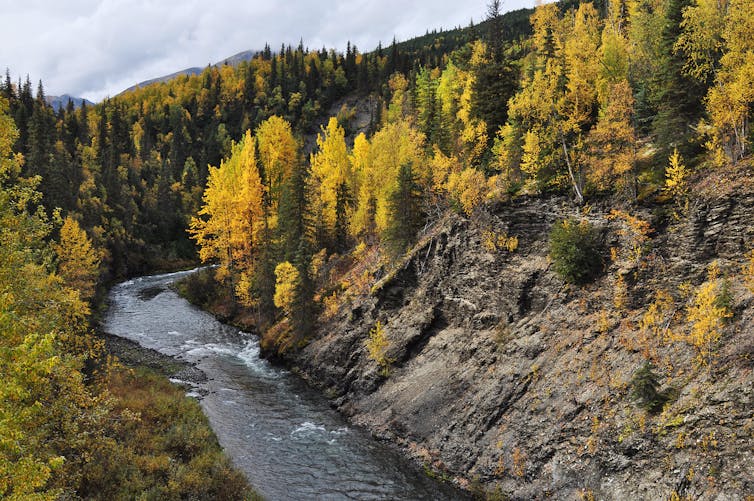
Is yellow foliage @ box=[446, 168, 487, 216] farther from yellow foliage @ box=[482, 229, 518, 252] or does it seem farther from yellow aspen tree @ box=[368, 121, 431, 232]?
yellow aspen tree @ box=[368, 121, 431, 232]

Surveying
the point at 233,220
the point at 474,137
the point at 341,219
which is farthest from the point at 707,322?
the point at 233,220

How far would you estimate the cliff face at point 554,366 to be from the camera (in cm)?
1719

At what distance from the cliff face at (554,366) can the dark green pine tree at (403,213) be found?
2.57 metres

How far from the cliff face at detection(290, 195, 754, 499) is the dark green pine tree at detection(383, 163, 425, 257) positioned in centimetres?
257

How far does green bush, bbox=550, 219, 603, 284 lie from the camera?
970 inches

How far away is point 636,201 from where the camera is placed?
2430 cm

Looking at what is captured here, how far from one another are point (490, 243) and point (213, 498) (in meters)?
20.9

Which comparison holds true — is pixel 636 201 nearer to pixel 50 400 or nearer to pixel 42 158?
pixel 50 400

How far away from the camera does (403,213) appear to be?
3819cm

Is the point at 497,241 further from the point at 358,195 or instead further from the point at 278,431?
the point at 358,195

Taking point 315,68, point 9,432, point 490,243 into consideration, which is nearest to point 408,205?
point 490,243

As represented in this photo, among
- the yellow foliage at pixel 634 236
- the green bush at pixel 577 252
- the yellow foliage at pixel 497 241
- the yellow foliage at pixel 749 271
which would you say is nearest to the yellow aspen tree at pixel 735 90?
the yellow foliage at pixel 634 236

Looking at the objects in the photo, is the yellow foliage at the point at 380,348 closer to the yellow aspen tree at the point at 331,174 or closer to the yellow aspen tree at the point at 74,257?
the yellow aspen tree at the point at 331,174

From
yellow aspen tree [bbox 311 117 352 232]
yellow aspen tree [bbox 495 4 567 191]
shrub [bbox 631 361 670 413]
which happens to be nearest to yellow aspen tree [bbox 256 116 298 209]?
yellow aspen tree [bbox 311 117 352 232]
